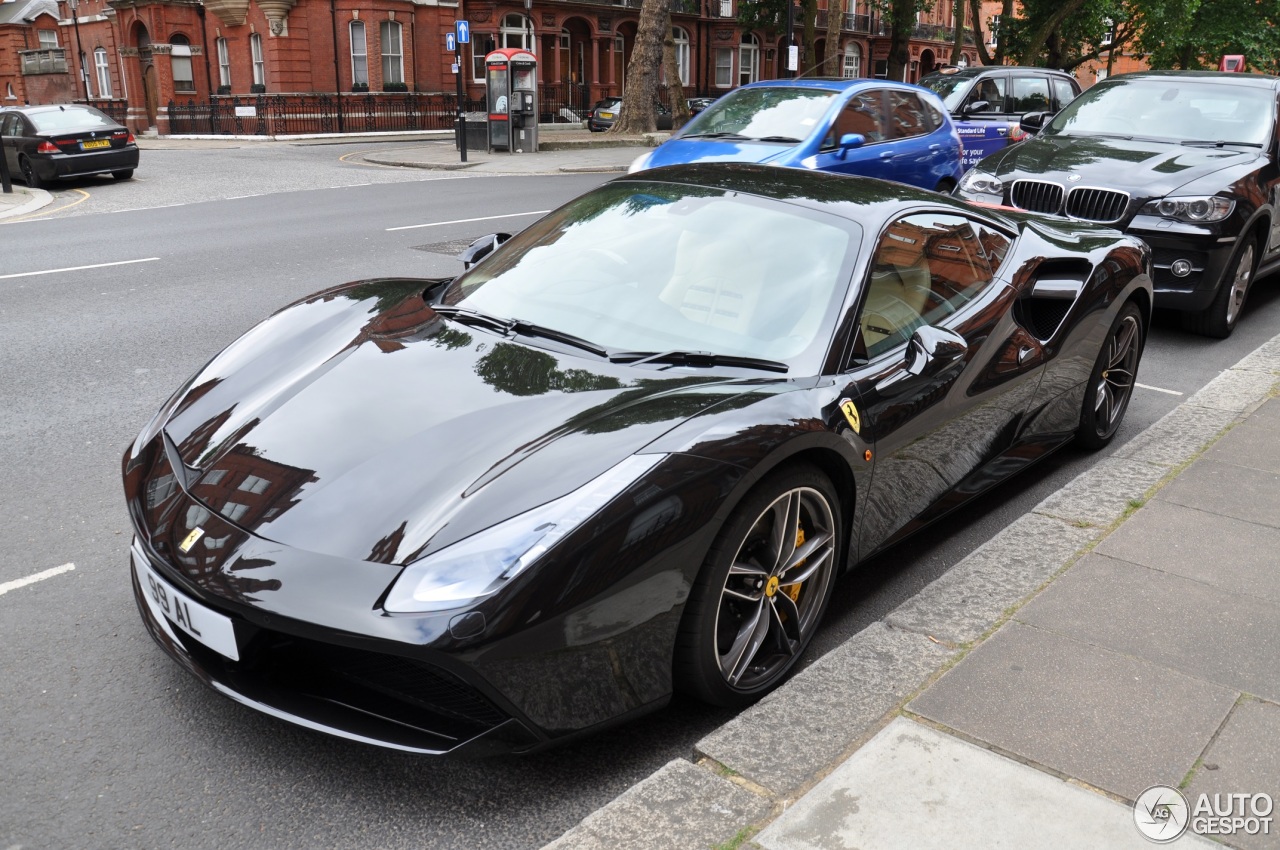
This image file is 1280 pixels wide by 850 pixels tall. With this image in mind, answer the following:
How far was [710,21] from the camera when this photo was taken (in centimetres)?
5356

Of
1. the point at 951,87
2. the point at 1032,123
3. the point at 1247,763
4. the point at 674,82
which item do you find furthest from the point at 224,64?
the point at 1247,763

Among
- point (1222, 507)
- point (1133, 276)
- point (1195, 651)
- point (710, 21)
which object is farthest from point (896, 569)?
point (710, 21)

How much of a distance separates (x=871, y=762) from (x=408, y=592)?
1.15 metres

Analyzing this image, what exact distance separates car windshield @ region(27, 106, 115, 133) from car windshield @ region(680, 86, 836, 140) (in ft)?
42.1

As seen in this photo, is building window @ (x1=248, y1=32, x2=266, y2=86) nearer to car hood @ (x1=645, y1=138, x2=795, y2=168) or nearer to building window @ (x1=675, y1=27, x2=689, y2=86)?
building window @ (x1=675, y1=27, x2=689, y2=86)

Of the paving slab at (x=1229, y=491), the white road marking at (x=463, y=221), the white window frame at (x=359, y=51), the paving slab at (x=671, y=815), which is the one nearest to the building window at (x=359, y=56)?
the white window frame at (x=359, y=51)

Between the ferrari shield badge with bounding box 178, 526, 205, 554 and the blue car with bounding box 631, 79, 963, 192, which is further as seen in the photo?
the blue car with bounding box 631, 79, 963, 192

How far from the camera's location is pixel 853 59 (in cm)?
6625

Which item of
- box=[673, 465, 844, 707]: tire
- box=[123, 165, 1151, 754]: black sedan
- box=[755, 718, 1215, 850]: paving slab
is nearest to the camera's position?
box=[755, 718, 1215, 850]: paving slab

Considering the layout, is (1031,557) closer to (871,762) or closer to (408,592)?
(871,762)

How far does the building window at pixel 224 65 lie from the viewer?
137 ft

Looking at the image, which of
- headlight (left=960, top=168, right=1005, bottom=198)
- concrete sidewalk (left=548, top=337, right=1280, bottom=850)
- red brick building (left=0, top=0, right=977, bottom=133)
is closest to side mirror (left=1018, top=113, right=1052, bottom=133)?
headlight (left=960, top=168, right=1005, bottom=198)

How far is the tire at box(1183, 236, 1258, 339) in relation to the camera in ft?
23.9

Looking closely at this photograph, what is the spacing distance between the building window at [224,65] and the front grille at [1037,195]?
40.4m
